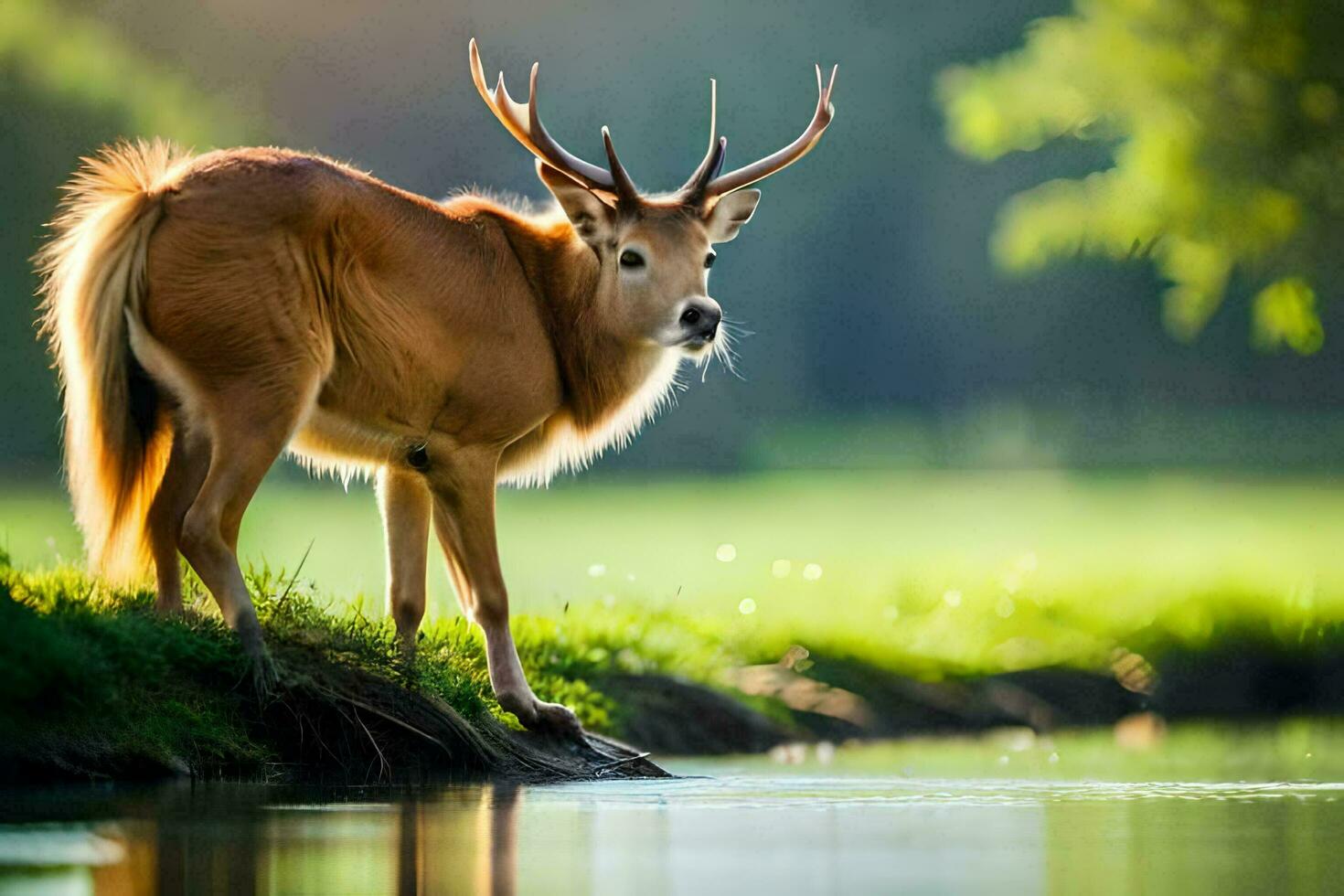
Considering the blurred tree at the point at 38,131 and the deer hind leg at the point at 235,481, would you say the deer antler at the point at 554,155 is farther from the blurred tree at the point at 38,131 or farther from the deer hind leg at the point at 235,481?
the blurred tree at the point at 38,131

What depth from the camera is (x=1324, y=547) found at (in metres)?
18.1

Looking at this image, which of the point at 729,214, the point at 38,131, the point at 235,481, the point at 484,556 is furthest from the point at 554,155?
the point at 38,131

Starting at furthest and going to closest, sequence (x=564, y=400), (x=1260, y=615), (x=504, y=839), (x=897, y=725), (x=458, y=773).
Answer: (x=1260, y=615) < (x=897, y=725) < (x=564, y=400) < (x=458, y=773) < (x=504, y=839)

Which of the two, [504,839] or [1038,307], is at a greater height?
[1038,307]

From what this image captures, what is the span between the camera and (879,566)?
16.4 m

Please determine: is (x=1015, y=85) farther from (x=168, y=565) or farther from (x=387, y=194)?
(x=168, y=565)

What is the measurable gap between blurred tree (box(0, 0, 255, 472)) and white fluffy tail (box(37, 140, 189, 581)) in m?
10.9

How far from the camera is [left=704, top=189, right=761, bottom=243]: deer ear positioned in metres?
10.1

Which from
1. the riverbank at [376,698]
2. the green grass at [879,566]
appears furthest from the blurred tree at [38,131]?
the riverbank at [376,698]

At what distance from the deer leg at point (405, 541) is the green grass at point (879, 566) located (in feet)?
0.94

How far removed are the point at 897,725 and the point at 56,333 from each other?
6.02 meters

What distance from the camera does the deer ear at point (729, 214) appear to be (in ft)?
33.0

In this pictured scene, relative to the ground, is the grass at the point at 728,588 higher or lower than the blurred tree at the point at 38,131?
lower

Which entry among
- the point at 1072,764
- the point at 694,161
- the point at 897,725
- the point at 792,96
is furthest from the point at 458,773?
the point at 792,96
